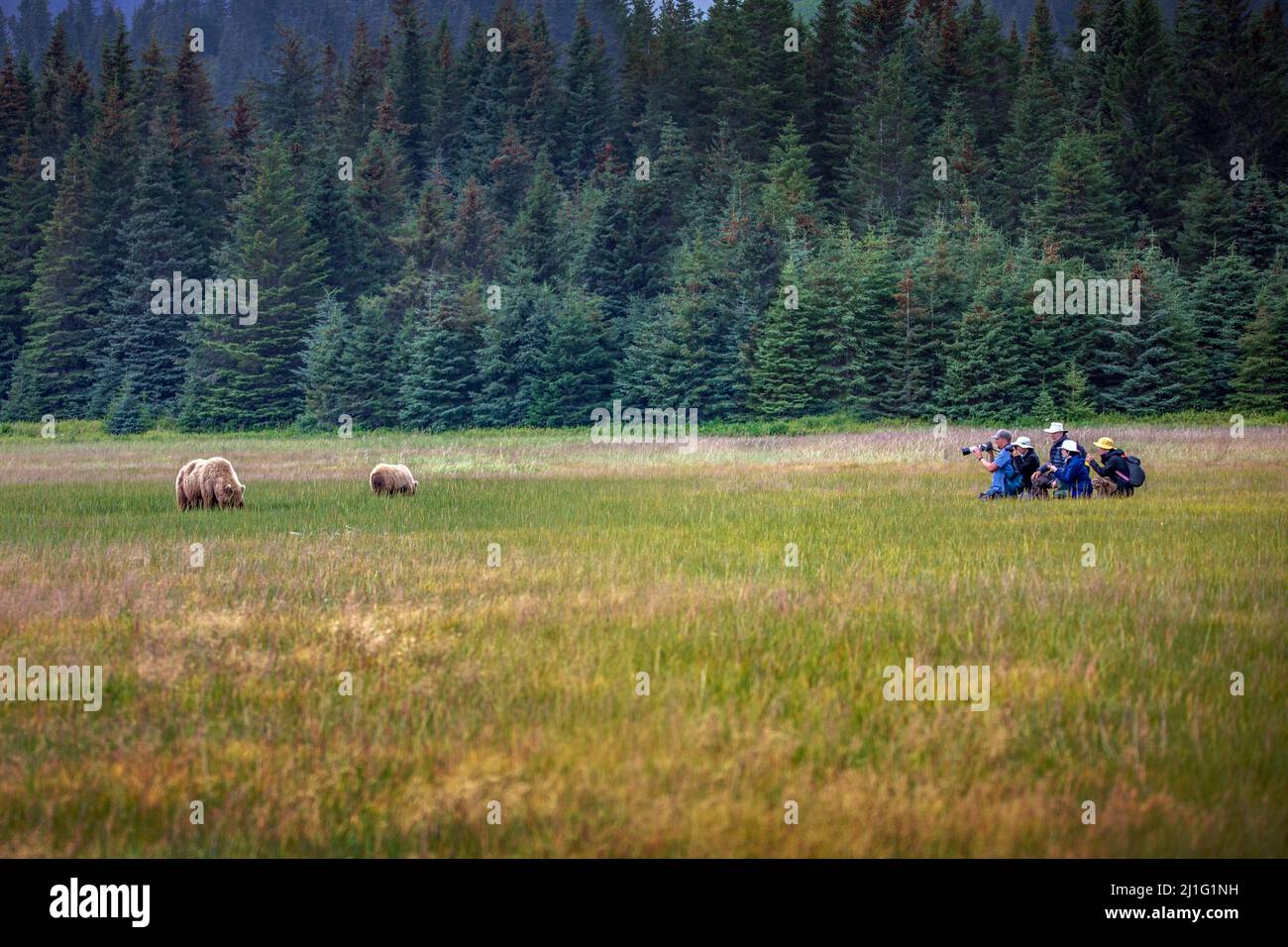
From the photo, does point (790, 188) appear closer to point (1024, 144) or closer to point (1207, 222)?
point (1024, 144)

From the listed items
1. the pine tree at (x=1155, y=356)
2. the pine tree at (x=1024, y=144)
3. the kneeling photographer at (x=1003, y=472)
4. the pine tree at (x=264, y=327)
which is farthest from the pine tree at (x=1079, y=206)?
the kneeling photographer at (x=1003, y=472)

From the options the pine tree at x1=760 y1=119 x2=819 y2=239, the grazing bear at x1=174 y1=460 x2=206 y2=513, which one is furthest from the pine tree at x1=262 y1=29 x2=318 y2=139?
the grazing bear at x1=174 y1=460 x2=206 y2=513

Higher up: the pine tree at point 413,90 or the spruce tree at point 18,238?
the pine tree at point 413,90

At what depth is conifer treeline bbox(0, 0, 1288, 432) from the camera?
59188mm

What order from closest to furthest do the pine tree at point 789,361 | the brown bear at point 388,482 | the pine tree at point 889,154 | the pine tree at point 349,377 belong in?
the brown bear at point 388,482 → the pine tree at point 789,361 → the pine tree at point 349,377 → the pine tree at point 889,154

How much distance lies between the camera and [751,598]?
12.3 metres

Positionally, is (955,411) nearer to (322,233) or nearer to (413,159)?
(322,233)

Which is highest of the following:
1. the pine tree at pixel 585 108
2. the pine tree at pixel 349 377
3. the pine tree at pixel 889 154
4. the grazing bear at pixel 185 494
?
the pine tree at pixel 585 108

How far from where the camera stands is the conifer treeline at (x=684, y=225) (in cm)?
5919

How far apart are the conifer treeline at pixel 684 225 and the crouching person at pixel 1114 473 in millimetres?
32248

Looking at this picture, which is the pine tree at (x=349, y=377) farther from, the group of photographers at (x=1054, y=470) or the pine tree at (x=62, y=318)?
the group of photographers at (x=1054, y=470)

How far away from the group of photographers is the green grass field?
3.38 m

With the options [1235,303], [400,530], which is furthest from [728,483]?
[1235,303]
